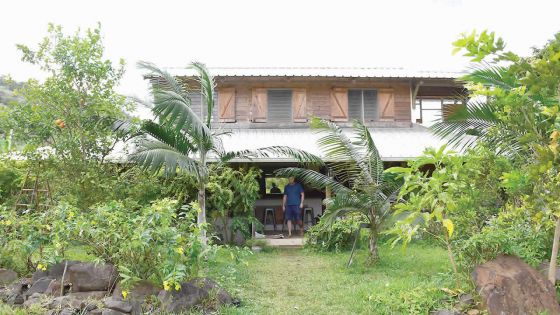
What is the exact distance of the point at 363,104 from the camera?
14.4 metres

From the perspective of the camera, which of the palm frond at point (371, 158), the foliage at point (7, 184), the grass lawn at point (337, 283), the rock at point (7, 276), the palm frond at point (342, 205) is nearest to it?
the grass lawn at point (337, 283)

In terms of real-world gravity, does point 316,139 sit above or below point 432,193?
above

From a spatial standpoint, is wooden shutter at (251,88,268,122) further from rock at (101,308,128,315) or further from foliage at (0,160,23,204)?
rock at (101,308,128,315)

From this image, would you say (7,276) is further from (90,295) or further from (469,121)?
(469,121)

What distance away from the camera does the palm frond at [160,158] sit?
691cm

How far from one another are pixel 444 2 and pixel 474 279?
28.3 ft

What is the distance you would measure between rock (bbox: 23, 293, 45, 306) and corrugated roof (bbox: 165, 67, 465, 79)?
928cm

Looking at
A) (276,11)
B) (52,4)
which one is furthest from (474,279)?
(276,11)

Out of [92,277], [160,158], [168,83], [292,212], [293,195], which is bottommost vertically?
[92,277]

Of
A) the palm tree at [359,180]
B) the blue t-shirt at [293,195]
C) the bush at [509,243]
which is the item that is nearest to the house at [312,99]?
the blue t-shirt at [293,195]

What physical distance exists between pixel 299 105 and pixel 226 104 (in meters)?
2.20

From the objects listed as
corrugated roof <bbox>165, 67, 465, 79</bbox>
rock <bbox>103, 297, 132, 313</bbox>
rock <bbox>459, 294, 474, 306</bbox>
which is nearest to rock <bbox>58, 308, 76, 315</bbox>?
rock <bbox>103, 297, 132, 313</bbox>

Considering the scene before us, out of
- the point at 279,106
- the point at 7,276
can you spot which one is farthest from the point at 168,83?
the point at 279,106

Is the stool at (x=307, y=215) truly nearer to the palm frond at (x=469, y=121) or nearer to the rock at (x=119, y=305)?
the palm frond at (x=469, y=121)
